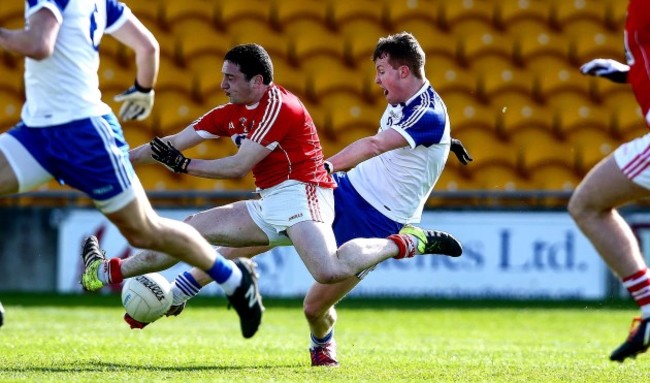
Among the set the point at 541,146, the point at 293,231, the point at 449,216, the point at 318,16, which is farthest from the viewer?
the point at 318,16

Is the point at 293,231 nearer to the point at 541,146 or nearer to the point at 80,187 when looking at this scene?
the point at 80,187

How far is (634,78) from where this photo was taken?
20.5 ft

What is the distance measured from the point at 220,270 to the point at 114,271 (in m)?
1.36

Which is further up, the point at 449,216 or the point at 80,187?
the point at 80,187

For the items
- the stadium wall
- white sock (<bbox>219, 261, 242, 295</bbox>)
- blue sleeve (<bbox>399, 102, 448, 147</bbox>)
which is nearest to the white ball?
white sock (<bbox>219, 261, 242, 295</bbox>)

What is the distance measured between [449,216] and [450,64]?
12.1ft

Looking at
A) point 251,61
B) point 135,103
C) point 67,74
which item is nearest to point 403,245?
point 251,61

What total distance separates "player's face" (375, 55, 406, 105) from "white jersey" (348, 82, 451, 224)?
7 centimetres

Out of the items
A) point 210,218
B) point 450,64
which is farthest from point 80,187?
point 450,64

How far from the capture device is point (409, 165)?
822 cm

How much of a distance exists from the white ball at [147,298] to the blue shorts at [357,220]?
1.25 metres

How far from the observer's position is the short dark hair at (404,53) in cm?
808

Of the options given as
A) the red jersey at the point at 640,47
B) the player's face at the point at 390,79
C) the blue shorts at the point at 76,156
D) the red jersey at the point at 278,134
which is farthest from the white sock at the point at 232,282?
the red jersey at the point at 640,47

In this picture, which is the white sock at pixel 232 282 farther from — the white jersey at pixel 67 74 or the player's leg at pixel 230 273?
the white jersey at pixel 67 74
